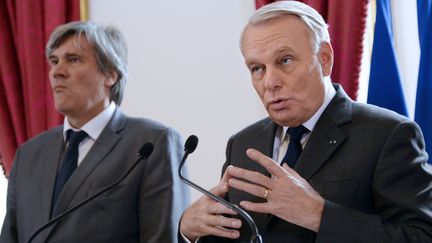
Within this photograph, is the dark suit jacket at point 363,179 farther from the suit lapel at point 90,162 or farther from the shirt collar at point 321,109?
the suit lapel at point 90,162

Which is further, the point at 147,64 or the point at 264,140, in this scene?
the point at 147,64

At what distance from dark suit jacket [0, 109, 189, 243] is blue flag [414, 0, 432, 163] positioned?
3.32 ft

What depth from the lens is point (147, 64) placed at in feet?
12.3

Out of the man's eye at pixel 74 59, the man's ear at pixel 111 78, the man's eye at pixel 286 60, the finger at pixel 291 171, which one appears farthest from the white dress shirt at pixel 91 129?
the finger at pixel 291 171

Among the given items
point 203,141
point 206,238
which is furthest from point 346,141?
point 203,141

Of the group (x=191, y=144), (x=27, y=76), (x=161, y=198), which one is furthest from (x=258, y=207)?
(x=27, y=76)

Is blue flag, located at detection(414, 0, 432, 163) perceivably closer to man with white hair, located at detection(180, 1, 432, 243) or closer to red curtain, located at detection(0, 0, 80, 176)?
man with white hair, located at detection(180, 1, 432, 243)

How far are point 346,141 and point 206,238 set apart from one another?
514mm

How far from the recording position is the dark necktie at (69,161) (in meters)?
2.68

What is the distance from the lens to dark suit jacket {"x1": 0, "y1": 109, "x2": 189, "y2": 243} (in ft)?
8.31

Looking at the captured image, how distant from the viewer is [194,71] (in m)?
3.62

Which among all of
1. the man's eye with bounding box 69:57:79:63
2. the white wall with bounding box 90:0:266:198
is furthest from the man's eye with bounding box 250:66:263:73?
the white wall with bounding box 90:0:266:198

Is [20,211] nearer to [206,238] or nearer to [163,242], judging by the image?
[163,242]

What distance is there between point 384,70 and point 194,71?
1105mm
